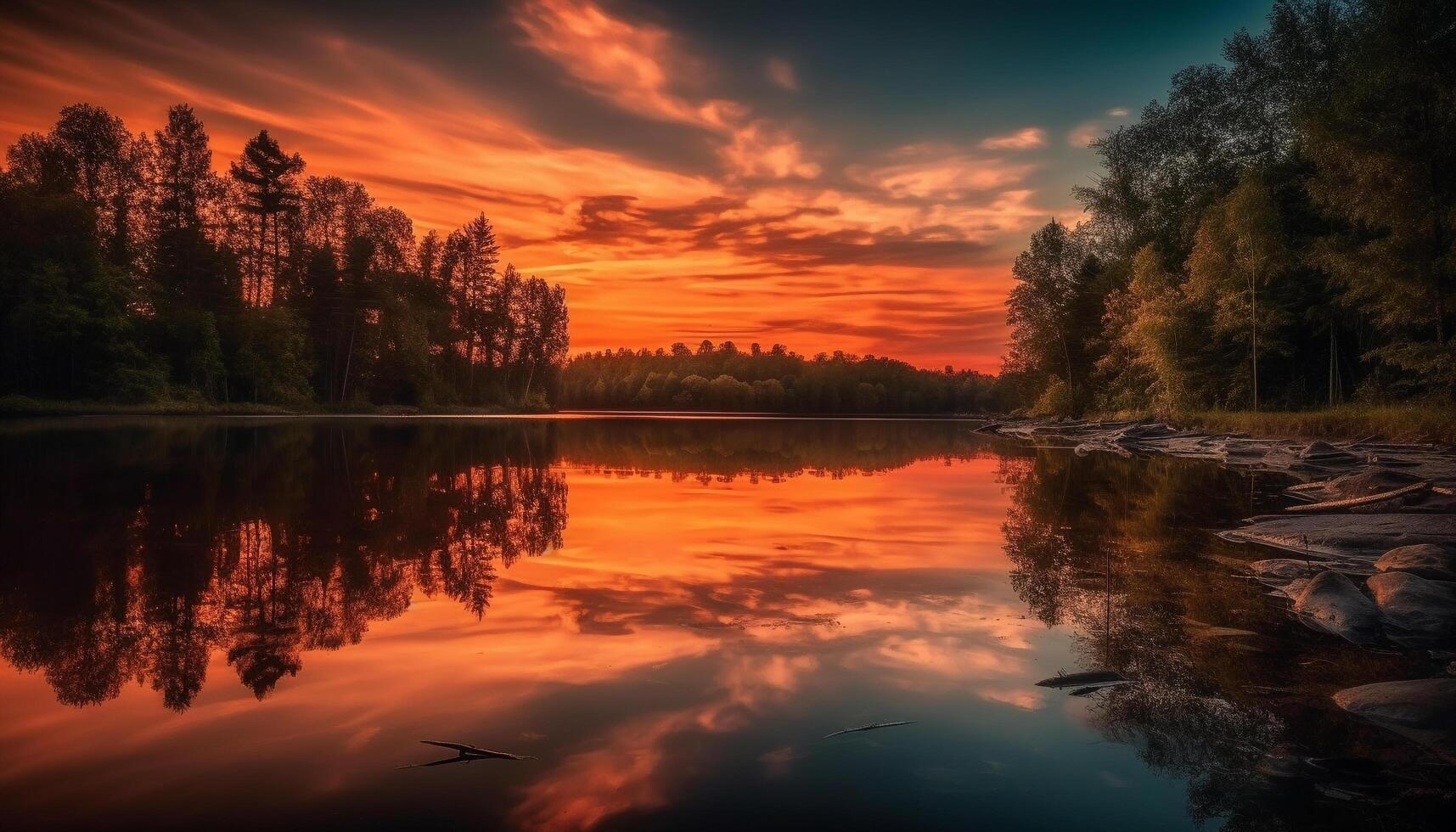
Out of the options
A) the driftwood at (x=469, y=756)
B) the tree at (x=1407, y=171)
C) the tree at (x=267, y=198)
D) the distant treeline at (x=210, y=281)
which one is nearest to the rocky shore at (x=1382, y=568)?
the driftwood at (x=469, y=756)

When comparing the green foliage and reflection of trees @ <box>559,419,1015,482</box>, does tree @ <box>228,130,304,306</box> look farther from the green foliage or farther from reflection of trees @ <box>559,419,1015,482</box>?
the green foliage

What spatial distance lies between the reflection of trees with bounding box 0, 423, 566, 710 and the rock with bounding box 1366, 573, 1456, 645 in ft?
28.8

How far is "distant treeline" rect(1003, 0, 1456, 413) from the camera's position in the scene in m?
24.1

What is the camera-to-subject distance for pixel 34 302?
149 ft

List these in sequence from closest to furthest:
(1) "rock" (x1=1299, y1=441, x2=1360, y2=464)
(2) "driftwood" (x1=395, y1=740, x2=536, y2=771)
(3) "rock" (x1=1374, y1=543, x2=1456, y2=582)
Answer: (2) "driftwood" (x1=395, y1=740, x2=536, y2=771)
(3) "rock" (x1=1374, y1=543, x2=1456, y2=582)
(1) "rock" (x1=1299, y1=441, x2=1360, y2=464)

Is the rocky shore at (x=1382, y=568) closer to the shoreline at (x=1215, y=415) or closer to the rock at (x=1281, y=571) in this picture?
the rock at (x=1281, y=571)

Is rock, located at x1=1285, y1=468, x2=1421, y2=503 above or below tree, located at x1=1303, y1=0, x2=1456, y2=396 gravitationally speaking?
below

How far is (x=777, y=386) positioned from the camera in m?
164

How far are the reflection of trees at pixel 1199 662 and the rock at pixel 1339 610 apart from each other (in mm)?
312

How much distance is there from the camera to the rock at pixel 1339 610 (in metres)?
6.78

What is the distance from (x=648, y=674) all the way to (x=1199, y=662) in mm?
4527

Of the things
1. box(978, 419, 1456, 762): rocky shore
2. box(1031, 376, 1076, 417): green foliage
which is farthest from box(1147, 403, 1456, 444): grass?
box(1031, 376, 1076, 417): green foliage

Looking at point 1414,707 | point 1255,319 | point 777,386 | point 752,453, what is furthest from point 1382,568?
point 777,386

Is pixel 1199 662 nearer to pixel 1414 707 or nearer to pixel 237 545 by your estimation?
pixel 1414 707
